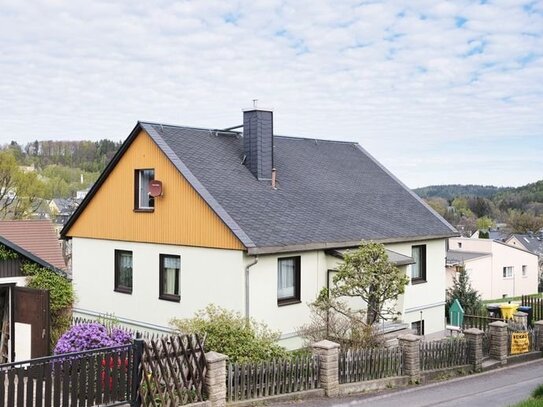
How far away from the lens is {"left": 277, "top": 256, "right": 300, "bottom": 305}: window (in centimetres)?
1848

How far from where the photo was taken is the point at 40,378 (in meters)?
9.88

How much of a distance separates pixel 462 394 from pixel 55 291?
1076cm

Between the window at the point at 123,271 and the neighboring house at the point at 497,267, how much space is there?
35082mm

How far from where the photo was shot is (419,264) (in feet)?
77.2

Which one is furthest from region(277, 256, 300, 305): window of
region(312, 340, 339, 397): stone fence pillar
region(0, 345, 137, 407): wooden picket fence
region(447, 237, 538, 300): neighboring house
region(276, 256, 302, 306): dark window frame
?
region(447, 237, 538, 300): neighboring house

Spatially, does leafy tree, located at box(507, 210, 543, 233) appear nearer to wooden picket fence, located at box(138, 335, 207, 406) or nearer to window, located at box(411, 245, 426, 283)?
window, located at box(411, 245, 426, 283)

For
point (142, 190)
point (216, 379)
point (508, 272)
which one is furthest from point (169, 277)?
point (508, 272)

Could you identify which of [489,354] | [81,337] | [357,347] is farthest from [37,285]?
[489,354]

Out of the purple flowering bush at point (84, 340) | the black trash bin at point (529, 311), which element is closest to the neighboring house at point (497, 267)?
the black trash bin at point (529, 311)

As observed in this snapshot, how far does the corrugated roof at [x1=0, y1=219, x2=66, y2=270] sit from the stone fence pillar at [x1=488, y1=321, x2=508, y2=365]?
1292 centimetres

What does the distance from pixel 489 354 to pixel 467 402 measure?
19.6 feet

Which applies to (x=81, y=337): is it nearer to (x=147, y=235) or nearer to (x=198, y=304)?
(x=198, y=304)

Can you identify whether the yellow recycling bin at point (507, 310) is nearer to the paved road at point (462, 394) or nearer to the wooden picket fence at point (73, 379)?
the paved road at point (462, 394)

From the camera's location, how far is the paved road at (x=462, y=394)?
13.5m
